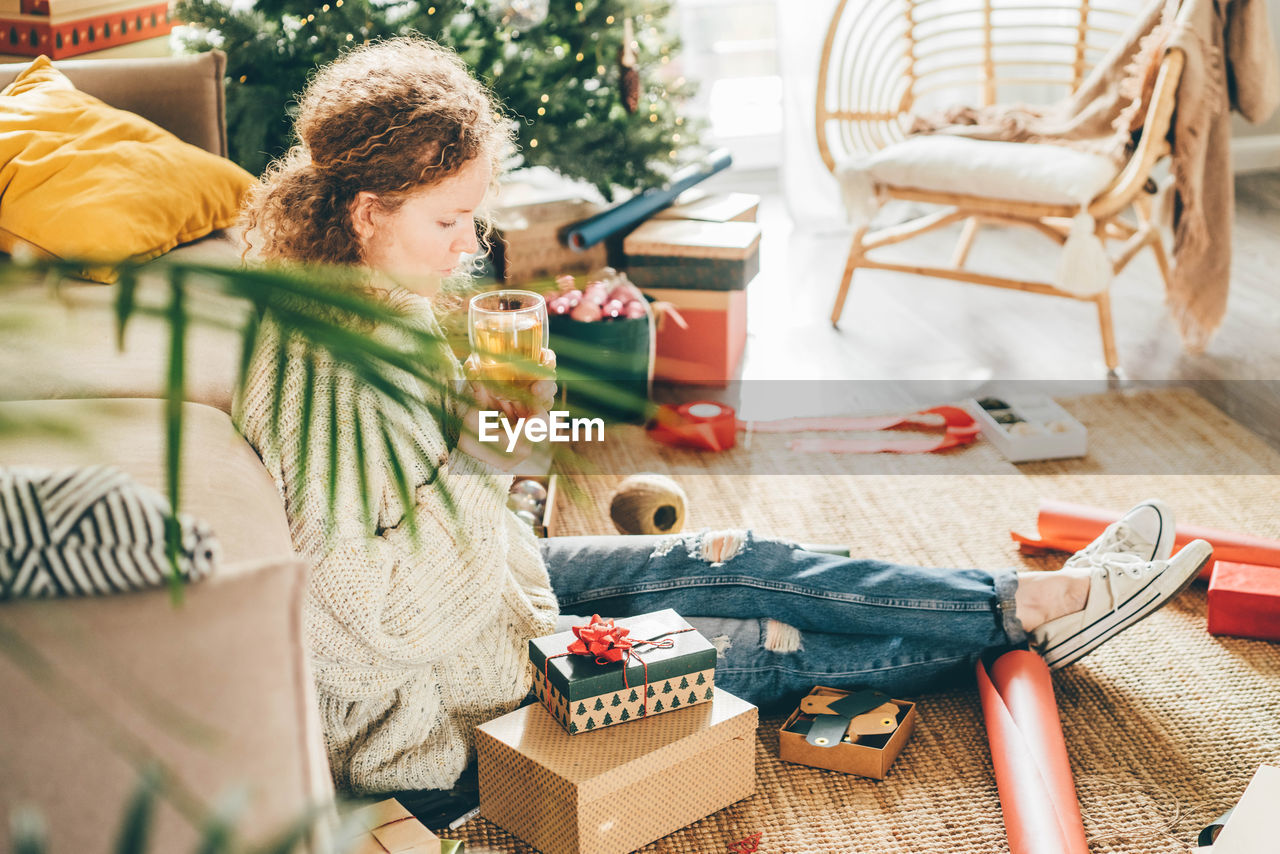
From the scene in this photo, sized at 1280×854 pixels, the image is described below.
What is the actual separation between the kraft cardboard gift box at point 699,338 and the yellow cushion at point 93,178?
104cm

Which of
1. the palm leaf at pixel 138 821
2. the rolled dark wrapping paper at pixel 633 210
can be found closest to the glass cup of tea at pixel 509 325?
the palm leaf at pixel 138 821

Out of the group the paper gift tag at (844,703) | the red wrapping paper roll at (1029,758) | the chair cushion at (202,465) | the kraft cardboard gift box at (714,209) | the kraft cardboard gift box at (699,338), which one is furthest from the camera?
the kraft cardboard gift box at (714,209)

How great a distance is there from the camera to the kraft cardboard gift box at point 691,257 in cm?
253

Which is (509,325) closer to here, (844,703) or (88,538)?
(88,538)

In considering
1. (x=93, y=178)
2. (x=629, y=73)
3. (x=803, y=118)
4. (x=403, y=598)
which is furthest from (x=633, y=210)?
(x=403, y=598)

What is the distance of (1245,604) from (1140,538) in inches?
8.6

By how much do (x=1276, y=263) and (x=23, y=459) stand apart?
341 cm

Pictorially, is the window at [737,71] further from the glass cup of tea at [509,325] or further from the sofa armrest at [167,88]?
the glass cup of tea at [509,325]

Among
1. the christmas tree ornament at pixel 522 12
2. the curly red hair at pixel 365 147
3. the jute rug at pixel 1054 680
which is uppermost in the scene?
the christmas tree ornament at pixel 522 12

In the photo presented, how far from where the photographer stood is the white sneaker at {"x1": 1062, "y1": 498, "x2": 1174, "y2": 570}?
1.62 metres

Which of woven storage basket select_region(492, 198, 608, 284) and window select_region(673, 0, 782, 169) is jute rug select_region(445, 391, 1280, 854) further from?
window select_region(673, 0, 782, 169)

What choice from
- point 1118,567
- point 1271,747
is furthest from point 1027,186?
point 1271,747

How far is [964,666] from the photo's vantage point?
1.55m

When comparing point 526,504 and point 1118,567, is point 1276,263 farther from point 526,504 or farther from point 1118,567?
point 526,504
